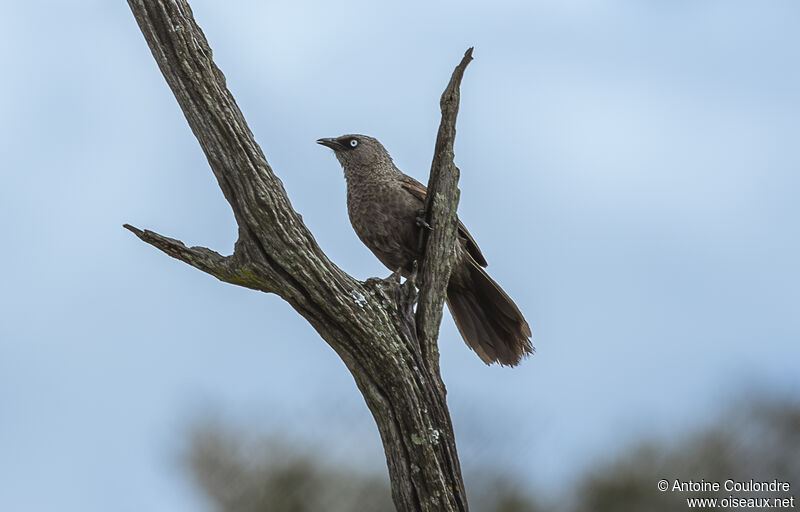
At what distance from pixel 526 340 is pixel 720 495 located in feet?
11.4

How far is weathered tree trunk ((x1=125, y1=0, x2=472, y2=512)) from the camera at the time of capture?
185 inches

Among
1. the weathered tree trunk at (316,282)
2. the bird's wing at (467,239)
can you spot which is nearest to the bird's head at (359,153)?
the bird's wing at (467,239)

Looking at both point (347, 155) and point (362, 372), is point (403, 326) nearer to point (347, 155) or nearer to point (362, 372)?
point (362, 372)

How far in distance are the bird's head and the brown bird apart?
9cm

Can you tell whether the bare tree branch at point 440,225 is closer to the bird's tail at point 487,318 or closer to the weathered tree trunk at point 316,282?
the weathered tree trunk at point 316,282

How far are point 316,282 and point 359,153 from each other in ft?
6.83

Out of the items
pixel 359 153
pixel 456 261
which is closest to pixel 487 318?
pixel 456 261

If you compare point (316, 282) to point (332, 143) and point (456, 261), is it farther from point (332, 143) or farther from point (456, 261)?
point (332, 143)

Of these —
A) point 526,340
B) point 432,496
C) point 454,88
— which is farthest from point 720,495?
point 454,88

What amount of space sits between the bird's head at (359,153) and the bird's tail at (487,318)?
104 centimetres

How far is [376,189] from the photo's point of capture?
6270 millimetres

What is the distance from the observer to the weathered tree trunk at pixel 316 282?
471 cm

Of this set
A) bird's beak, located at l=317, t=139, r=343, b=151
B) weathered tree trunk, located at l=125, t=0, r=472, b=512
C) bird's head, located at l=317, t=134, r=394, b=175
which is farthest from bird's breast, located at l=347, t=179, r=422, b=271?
weathered tree trunk, located at l=125, t=0, r=472, b=512

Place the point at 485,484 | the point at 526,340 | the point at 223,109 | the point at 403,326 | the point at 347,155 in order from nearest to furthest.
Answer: the point at 223,109, the point at 403,326, the point at 526,340, the point at 347,155, the point at 485,484
